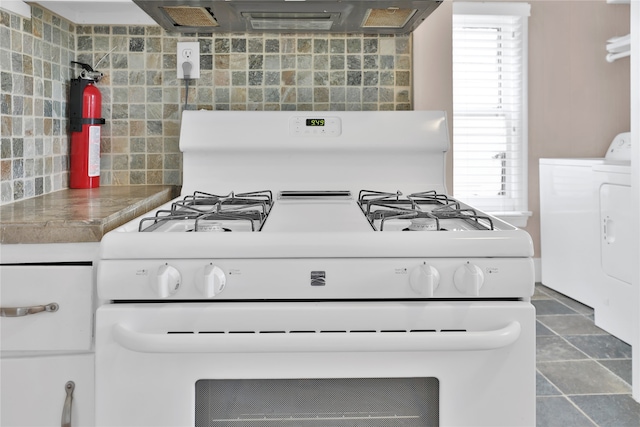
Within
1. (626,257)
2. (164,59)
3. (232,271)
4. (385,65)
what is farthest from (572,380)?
(164,59)

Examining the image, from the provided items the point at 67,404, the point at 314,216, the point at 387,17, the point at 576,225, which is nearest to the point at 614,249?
the point at 576,225

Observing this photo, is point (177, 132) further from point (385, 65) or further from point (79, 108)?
point (385, 65)

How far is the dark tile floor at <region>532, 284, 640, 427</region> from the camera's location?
76.5 inches

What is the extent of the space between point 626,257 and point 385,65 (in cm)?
162

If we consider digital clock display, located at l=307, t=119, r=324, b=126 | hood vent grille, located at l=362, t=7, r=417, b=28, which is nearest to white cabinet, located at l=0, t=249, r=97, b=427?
digital clock display, located at l=307, t=119, r=324, b=126

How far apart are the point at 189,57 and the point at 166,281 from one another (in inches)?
45.6

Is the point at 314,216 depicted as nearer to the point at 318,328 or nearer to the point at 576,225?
the point at 318,328

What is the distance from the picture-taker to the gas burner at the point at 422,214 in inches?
50.0

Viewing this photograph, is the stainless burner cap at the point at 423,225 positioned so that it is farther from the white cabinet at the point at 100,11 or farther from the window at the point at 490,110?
the window at the point at 490,110

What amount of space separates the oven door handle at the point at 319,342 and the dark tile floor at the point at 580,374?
1.01 metres

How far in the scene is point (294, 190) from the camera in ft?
6.20

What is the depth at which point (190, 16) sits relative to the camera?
70.7 inches

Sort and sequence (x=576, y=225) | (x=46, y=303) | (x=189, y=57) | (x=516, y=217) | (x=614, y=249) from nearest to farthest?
(x=46, y=303)
(x=189, y=57)
(x=614, y=249)
(x=576, y=225)
(x=516, y=217)

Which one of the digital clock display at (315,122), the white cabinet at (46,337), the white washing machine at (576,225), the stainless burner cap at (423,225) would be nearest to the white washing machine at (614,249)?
the white washing machine at (576,225)
